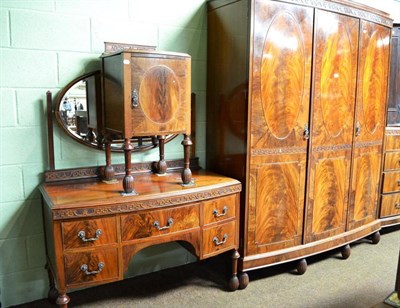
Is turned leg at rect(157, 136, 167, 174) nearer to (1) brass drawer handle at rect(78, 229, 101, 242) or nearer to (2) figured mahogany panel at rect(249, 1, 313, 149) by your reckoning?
(2) figured mahogany panel at rect(249, 1, 313, 149)

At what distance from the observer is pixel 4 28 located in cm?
208

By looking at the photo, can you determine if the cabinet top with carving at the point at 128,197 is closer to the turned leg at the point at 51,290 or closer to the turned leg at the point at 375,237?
the turned leg at the point at 51,290

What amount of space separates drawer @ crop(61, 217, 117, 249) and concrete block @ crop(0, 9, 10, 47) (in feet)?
3.69

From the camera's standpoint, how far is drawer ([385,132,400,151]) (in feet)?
11.0

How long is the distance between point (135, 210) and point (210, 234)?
0.57m

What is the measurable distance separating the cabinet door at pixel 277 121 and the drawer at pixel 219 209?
6.1 inches

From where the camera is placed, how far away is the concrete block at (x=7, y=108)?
213 cm

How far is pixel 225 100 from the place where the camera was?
2609 millimetres

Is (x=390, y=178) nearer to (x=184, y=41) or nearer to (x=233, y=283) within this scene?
(x=233, y=283)

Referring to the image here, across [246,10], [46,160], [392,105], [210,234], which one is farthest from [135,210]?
[392,105]

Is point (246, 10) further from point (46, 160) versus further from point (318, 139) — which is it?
point (46, 160)

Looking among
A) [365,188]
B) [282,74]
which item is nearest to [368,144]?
[365,188]

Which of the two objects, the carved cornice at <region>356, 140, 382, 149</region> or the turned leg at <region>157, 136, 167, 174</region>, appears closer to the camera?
the turned leg at <region>157, 136, 167, 174</region>

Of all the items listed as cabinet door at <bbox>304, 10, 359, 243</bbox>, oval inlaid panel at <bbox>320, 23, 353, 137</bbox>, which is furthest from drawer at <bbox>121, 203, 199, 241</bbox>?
oval inlaid panel at <bbox>320, 23, 353, 137</bbox>
